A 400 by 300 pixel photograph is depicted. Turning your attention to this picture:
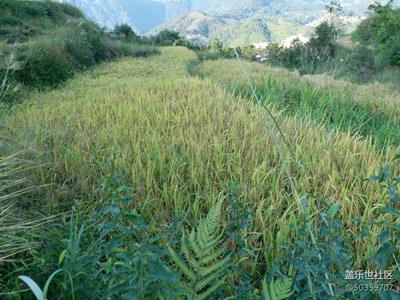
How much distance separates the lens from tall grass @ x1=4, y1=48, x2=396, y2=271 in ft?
5.15

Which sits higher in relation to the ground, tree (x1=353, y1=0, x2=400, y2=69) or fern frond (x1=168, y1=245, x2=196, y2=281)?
tree (x1=353, y1=0, x2=400, y2=69)

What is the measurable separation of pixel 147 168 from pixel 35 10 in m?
9.39

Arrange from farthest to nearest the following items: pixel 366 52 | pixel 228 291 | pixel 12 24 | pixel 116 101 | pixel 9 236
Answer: pixel 366 52 → pixel 12 24 → pixel 116 101 → pixel 9 236 → pixel 228 291

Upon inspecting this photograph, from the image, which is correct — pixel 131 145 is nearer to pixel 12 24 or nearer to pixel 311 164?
pixel 311 164

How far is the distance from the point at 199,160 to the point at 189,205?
1.23ft

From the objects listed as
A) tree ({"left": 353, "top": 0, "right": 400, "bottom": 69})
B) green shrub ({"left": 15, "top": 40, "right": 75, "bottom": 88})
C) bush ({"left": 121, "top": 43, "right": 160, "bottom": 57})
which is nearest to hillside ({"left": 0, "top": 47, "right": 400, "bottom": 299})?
green shrub ({"left": 15, "top": 40, "right": 75, "bottom": 88})

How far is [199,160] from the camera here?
1.94 meters

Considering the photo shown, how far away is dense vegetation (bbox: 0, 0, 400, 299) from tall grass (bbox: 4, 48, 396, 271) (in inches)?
0.4

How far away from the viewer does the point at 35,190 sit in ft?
5.73

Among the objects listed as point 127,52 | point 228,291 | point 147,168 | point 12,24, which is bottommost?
point 228,291

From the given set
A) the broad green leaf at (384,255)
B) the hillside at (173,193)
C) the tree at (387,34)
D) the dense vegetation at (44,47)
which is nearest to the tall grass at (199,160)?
the hillside at (173,193)

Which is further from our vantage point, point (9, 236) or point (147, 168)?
point (147, 168)

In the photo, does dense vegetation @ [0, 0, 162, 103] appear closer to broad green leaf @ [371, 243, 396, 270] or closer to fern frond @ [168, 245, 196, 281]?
fern frond @ [168, 245, 196, 281]

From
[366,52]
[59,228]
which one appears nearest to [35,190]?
[59,228]
